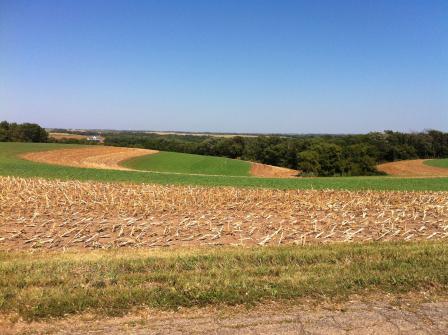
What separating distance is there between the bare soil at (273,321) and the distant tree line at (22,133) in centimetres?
8958

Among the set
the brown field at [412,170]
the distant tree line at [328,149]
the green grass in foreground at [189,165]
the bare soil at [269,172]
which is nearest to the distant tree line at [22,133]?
the distant tree line at [328,149]

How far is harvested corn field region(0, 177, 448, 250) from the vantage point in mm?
9805

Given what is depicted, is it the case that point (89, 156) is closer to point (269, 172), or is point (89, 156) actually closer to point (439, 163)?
point (269, 172)

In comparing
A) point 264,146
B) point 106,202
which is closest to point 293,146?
point 264,146

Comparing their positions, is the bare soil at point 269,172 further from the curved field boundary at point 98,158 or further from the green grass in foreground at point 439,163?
the green grass in foreground at point 439,163

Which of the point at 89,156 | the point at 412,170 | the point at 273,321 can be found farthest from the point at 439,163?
the point at 273,321

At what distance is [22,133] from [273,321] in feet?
300

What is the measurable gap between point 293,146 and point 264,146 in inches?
397

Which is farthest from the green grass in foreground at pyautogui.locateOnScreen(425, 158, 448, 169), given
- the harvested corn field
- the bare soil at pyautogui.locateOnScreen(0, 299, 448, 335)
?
the bare soil at pyautogui.locateOnScreen(0, 299, 448, 335)

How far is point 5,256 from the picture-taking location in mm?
7402

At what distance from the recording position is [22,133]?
8406 centimetres

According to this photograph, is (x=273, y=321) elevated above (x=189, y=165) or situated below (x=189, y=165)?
above

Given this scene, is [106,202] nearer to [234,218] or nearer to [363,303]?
[234,218]

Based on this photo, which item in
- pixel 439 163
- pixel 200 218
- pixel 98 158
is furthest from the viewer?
pixel 439 163
